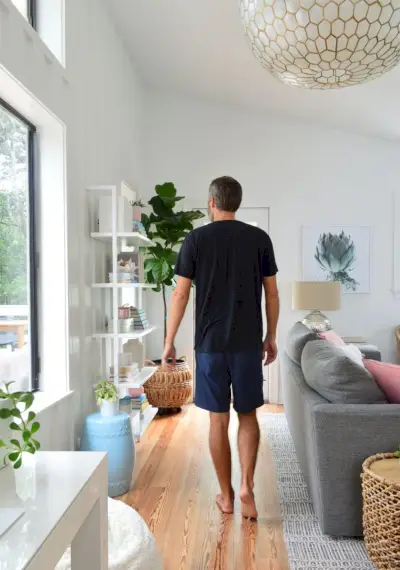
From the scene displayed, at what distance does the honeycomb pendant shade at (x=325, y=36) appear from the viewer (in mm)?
1271

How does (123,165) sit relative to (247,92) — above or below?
below

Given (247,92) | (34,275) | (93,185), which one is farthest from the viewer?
(247,92)

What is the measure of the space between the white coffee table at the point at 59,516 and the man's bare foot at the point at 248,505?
1.21 meters

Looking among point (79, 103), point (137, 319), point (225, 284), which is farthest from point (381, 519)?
point (79, 103)

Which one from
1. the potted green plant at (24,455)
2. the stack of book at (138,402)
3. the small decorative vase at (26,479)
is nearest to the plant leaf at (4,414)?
the potted green plant at (24,455)

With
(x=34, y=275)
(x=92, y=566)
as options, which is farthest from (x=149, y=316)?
(x=92, y=566)

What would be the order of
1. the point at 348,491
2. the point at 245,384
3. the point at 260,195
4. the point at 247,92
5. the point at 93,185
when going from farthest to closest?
the point at 260,195 < the point at 247,92 < the point at 93,185 < the point at 245,384 < the point at 348,491

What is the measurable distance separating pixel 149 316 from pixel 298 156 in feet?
7.02

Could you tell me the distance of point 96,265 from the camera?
3.40 m

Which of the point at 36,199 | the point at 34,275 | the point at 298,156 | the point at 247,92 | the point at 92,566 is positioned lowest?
the point at 92,566

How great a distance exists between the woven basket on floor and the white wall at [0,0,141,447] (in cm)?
147

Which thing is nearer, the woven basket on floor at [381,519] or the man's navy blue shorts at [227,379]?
the woven basket on floor at [381,519]

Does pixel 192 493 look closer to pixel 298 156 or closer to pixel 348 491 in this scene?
pixel 348 491

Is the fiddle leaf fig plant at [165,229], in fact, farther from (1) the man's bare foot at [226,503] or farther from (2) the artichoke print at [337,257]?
(1) the man's bare foot at [226,503]
